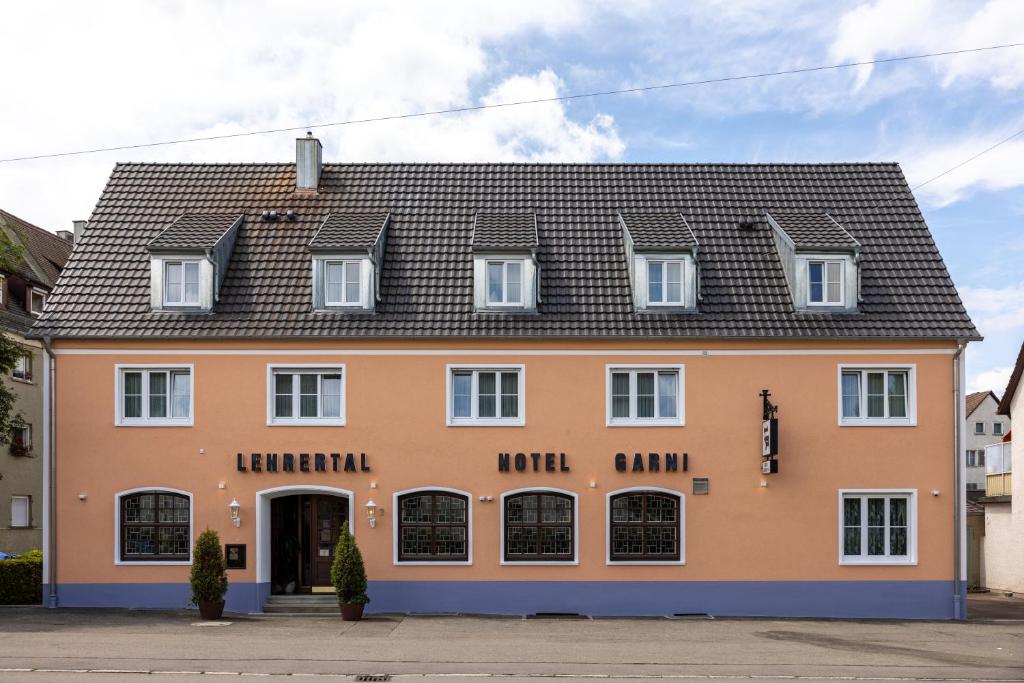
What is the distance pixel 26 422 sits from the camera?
34.5 m

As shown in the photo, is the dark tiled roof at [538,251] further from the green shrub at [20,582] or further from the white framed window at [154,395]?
the green shrub at [20,582]

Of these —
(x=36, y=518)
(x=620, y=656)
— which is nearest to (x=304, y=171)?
(x=620, y=656)

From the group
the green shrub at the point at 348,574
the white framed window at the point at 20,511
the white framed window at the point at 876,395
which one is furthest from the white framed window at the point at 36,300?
the white framed window at the point at 876,395

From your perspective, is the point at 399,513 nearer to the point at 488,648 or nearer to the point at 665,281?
the point at 488,648

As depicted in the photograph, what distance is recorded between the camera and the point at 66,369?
21938 millimetres

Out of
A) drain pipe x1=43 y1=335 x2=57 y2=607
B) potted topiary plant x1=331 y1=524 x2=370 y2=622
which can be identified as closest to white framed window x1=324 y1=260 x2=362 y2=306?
potted topiary plant x1=331 y1=524 x2=370 y2=622

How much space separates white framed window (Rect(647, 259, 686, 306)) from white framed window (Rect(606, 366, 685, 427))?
153 centimetres

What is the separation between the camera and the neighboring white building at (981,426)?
78312 mm

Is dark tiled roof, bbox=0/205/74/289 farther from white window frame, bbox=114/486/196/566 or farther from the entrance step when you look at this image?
the entrance step

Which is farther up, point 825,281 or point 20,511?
point 825,281

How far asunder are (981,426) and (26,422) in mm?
68877

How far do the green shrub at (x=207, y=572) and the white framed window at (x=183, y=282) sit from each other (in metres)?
5.12

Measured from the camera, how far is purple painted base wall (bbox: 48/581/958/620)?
71.3ft

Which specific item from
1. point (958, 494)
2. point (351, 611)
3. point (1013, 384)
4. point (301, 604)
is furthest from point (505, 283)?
point (1013, 384)
